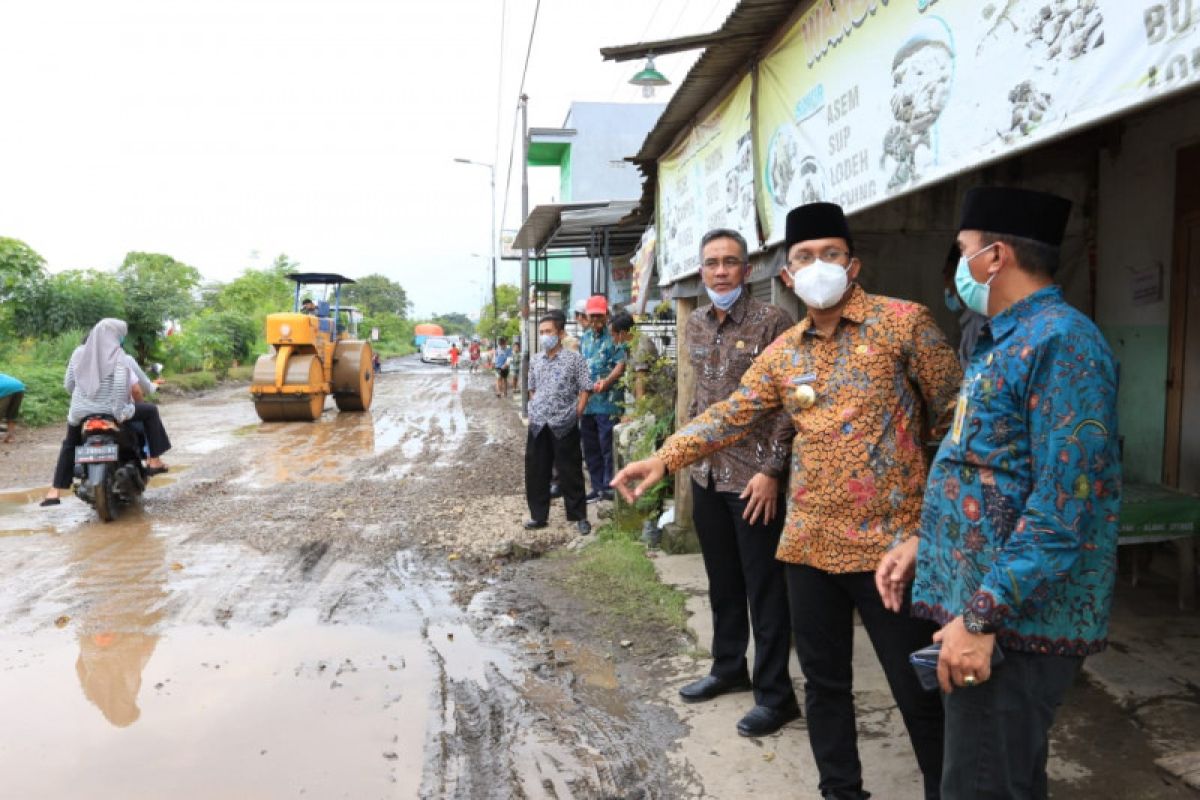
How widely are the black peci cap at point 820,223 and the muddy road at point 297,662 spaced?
1.93 metres

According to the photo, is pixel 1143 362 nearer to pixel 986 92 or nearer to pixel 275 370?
pixel 986 92

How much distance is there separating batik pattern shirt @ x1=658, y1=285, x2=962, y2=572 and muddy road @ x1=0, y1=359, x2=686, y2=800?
1197 millimetres

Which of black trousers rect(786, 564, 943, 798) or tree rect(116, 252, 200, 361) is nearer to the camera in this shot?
black trousers rect(786, 564, 943, 798)

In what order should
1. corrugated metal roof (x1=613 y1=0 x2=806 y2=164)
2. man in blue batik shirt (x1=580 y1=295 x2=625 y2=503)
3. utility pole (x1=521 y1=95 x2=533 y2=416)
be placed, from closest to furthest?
1. corrugated metal roof (x1=613 y1=0 x2=806 y2=164)
2. man in blue batik shirt (x1=580 y1=295 x2=625 y2=503)
3. utility pole (x1=521 y1=95 x2=533 y2=416)

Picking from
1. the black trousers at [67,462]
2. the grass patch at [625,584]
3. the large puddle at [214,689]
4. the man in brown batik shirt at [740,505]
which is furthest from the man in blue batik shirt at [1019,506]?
the black trousers at [67,462]

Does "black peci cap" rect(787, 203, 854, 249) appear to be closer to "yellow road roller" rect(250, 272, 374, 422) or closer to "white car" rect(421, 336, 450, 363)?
"yellow road roller" rect(250, 272, 374, 422)

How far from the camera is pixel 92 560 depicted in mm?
6281

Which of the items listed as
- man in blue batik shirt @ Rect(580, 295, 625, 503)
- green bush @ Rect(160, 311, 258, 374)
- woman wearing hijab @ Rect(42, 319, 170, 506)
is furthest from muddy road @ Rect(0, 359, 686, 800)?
green bush @ Rect(160, 311, 258, 374)

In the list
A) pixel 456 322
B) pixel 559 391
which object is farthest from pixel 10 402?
pixel 456 322

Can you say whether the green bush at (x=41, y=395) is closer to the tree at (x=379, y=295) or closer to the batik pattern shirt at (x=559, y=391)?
the batik pattern shirt at (x=559, y=391)

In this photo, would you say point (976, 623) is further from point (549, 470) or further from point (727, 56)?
point (549, 470)

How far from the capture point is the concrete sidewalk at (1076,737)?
9.95ft

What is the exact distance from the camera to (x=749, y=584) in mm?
3506

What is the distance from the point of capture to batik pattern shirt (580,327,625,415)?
8242 millimetres
